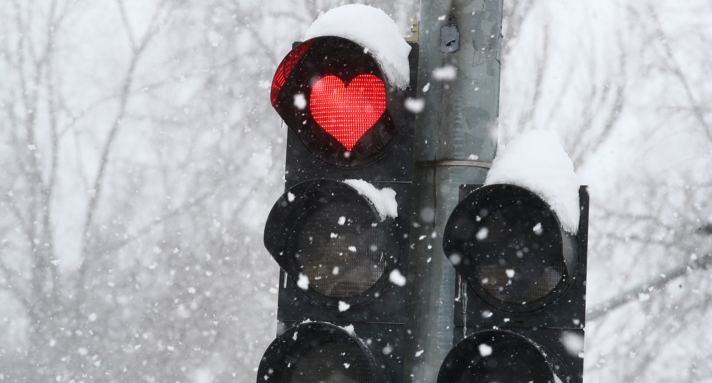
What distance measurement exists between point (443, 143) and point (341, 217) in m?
0.46

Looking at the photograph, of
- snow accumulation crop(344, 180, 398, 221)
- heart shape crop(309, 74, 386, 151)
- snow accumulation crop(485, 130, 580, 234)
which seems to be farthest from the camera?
heart shape crop(309, 74, 386, 151)

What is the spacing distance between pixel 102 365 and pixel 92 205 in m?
3.98

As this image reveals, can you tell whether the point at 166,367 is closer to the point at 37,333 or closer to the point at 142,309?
the point at 142,309

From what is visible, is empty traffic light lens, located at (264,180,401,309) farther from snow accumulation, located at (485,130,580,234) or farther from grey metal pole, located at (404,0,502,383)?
snow accumulation, located at (485,130,580,234)

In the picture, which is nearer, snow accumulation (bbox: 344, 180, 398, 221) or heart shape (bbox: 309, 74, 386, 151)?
snow accumulation (bbox: 344, 180, 398, 221)

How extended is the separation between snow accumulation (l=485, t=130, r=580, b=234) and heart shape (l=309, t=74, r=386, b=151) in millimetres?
449

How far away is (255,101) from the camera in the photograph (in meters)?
17.9

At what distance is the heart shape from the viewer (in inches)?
92.7

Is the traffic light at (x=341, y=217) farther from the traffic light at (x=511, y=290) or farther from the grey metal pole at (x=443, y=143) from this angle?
the traffic light at (x=511, y=290)

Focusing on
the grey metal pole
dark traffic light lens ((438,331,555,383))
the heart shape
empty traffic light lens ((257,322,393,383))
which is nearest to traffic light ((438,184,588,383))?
dark traffic light lens ((438,331,555,383))

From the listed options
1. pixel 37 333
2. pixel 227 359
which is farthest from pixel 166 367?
pixel 37 333

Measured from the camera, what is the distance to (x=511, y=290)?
225 cm

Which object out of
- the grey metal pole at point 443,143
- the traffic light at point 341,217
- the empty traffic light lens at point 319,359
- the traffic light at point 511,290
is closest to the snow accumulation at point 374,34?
the traffic light at point 341,217

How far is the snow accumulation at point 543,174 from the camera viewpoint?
213 cm
